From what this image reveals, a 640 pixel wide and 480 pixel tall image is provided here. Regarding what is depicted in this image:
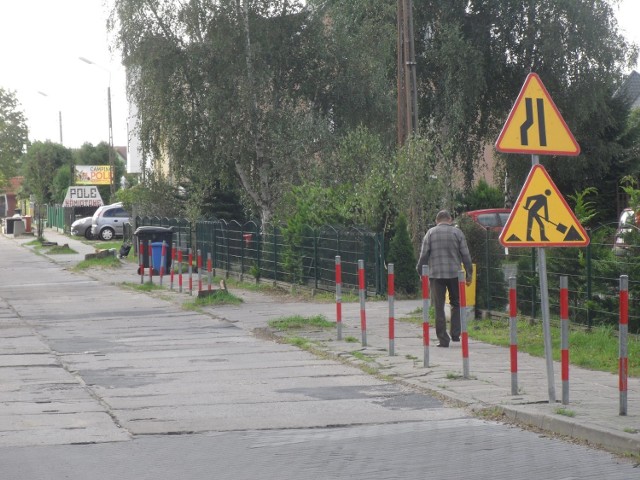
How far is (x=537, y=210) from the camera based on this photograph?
9.01 meters

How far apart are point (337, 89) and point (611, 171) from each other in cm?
1284

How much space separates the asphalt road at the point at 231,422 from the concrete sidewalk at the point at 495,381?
0.64 ft

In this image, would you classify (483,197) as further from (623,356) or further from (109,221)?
(623,356)

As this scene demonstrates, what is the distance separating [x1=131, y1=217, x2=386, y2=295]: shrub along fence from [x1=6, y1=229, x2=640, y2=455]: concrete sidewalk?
→ 8.33ft

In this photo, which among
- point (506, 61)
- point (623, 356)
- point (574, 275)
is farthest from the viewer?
point (506, 61)

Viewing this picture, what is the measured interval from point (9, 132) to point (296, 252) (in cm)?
7517

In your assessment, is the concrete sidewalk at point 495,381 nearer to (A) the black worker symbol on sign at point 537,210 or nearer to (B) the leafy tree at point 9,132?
(A) the black worker symbol on sign at point 537,210

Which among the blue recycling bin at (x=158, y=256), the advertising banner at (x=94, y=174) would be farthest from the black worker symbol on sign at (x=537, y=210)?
the advertising banner at (x=94, y=174)

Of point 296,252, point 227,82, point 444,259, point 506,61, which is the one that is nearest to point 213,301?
point 296,252

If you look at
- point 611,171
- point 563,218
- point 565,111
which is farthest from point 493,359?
point 611,171

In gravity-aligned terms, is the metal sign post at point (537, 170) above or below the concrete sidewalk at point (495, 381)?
above

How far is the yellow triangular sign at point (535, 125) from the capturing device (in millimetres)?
9008

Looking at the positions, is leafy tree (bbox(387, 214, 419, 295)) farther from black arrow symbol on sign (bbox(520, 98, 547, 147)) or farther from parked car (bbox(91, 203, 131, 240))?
parked car (bbox(91, 203, 131, 240))

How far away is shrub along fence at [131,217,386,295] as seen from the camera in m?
20.9
